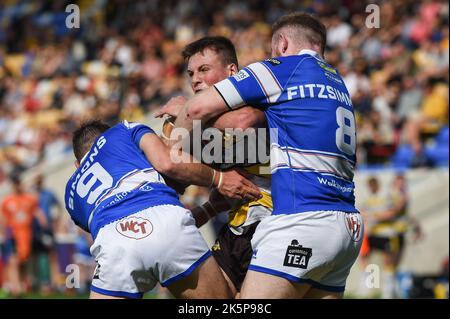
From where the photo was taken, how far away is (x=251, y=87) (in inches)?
190

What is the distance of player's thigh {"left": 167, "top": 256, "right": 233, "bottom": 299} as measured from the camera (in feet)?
16.4

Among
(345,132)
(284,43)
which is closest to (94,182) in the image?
(284,43)

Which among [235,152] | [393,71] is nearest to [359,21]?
[393,71]

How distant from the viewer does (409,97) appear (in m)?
14.4

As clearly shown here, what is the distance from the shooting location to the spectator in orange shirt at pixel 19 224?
51.9 feet

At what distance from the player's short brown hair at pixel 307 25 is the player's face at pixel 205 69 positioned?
551 millimetres

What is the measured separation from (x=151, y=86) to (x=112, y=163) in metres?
13.2

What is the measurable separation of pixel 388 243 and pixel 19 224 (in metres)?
7.17

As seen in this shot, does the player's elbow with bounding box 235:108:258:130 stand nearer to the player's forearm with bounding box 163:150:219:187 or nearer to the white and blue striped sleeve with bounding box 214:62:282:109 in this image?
the white and blue striped sleeve with bounding box 214:62:282:109

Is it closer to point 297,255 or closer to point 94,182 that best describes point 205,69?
point 94,182

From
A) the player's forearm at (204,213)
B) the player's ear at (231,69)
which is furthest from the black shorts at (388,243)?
the player's ear at (231,69)

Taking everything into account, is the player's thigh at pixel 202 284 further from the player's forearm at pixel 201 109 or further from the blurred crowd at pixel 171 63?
the blurred crowd at pixel 171 63

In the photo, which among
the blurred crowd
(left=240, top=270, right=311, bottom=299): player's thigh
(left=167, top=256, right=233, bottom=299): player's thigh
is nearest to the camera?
(left=240, top=270, right=311, bottom=299): player's thigh

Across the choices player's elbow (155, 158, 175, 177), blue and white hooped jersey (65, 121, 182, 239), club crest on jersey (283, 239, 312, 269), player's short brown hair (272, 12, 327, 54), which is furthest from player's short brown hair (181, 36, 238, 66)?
club crest on jersey (283, 239, 312, 269)
